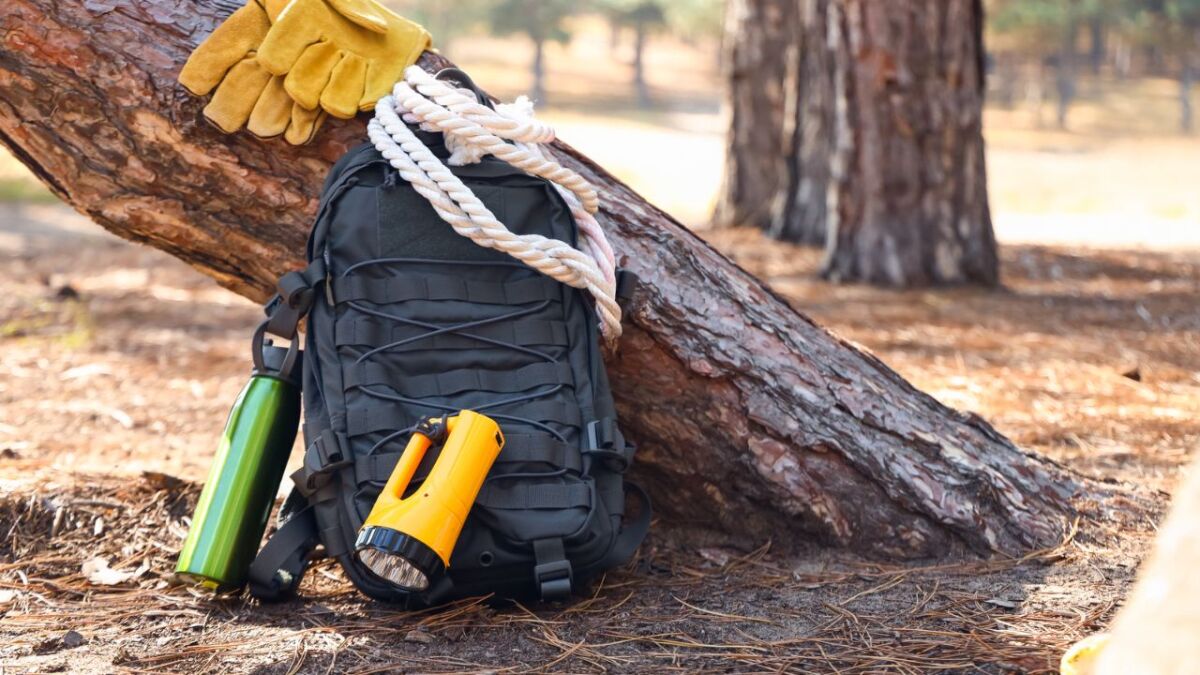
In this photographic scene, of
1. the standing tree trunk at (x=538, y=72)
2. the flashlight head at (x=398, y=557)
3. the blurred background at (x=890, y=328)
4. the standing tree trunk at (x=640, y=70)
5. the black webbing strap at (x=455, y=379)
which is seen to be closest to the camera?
the flashlight head at (x=398, y=557)

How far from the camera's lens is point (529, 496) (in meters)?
2.44

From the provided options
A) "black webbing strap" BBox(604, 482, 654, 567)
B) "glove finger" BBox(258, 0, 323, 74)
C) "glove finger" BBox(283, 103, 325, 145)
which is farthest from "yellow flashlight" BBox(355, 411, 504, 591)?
"glove finger" BBox(258, 0, 323, 74)

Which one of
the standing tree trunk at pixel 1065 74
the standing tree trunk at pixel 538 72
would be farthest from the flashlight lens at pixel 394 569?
the standing tree trunk at pixel 1065 74

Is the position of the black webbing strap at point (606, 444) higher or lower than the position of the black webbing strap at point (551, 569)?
higher

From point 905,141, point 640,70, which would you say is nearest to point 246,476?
point 905,141

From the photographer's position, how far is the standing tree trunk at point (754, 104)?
8.60m

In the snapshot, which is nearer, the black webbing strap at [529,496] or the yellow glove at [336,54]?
the black webbing strap at [529,496]

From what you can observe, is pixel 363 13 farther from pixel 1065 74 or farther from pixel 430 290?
pixel 1065 74

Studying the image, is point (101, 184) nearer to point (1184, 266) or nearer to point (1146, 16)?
point (1184, 266)

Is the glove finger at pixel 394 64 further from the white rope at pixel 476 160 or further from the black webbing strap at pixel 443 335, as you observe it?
the black webbing strap at pixel 443 335

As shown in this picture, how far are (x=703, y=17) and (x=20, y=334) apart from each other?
33394mm

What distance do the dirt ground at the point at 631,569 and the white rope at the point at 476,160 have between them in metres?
0.74

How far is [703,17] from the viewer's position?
37.0m

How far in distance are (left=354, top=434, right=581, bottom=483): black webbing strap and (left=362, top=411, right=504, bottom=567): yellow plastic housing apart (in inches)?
2.1
